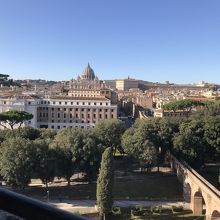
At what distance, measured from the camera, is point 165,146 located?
105ft

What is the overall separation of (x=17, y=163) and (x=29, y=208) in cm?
2422

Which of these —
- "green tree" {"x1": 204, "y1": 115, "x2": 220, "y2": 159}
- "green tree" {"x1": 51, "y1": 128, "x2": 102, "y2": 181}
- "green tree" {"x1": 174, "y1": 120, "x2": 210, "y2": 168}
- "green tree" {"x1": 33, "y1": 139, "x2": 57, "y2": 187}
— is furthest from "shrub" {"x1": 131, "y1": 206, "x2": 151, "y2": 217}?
"green tree" {"x1": 204, "y1": 115, "x2": 220, "y2": 159}

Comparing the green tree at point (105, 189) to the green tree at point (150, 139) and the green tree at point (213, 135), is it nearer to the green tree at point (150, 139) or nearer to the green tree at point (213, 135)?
the green tree at point (150, 139)

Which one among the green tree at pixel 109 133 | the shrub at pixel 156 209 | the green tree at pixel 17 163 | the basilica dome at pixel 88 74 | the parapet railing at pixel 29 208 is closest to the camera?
the parapet railing at pixel 29 208

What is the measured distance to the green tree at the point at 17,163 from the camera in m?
24.6

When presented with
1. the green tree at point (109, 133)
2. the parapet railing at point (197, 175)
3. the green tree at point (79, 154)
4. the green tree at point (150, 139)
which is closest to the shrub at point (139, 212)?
the parapet railing at point (197, 175)

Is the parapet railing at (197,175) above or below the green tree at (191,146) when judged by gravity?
below

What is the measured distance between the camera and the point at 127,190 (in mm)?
27453

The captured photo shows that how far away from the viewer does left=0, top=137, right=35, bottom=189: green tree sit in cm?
2464

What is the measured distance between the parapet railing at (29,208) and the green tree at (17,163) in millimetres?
23901

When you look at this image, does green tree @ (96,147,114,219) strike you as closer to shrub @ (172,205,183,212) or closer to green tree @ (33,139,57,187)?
shrub @ (172,205,183,212)

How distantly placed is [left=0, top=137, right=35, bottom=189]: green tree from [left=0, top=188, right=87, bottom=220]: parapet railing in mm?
23901

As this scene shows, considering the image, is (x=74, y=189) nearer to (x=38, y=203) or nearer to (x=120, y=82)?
(x=38, y=203)

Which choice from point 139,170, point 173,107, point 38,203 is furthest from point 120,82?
point 38,203
